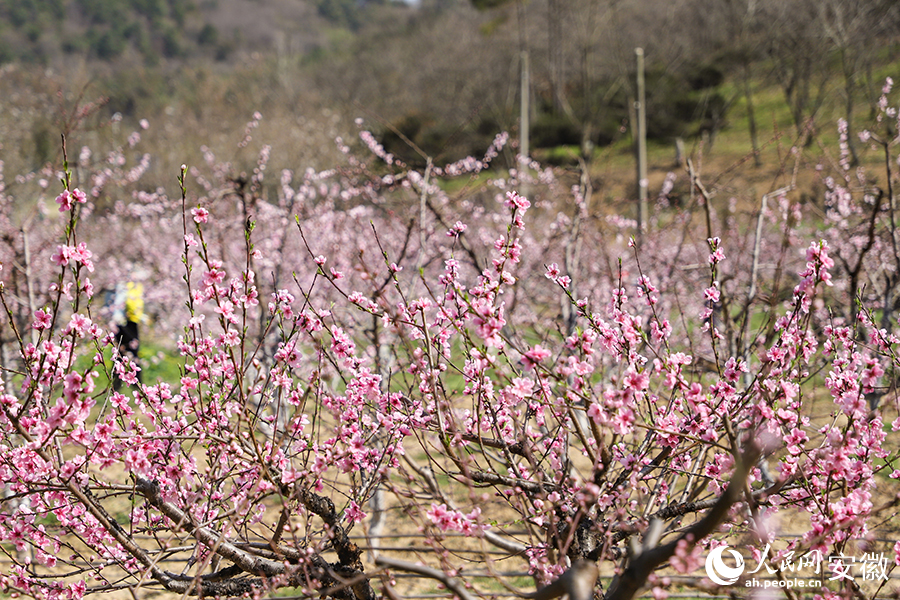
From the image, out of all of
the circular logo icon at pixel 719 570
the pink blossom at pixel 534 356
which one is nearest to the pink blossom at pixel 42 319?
the pink blossom at pixel 534 356

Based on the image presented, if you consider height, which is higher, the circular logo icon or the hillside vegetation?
the hillside vegetation

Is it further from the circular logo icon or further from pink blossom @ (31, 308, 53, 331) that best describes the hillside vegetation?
pink blossom @ (31, 308, 53, 331)

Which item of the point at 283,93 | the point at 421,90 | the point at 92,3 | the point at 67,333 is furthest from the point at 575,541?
the point at 92,3

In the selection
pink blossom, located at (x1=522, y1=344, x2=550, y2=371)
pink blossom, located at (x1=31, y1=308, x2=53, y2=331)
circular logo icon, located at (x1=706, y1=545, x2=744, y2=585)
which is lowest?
circular logo icon, located at (x1=706, y1=545, x2=744, y2=585)

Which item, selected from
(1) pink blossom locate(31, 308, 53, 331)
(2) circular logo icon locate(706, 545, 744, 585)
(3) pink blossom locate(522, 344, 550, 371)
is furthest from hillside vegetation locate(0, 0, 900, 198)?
(1) pink blossom locate(31, 308, 53, 331)

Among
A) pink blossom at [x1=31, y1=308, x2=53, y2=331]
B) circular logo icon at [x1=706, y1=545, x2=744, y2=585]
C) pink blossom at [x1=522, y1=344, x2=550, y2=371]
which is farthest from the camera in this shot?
circular logo icon at [x1=706, y1=545, x2=744, y2=585]

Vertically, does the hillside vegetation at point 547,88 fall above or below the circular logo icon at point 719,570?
above

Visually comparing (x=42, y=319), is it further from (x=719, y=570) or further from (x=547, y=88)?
(x=547, y=88)

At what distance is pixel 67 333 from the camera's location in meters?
2.08

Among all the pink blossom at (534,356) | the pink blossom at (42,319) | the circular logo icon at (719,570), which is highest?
the pink blossom at (42,319)

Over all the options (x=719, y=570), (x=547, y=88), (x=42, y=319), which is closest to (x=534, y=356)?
(x=719, y=570)

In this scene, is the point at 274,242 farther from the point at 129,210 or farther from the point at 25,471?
the point at 25,471

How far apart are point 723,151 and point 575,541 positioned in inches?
897

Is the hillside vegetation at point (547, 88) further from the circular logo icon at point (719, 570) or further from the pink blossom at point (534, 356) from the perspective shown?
the pink blossom at point (534, 356)
